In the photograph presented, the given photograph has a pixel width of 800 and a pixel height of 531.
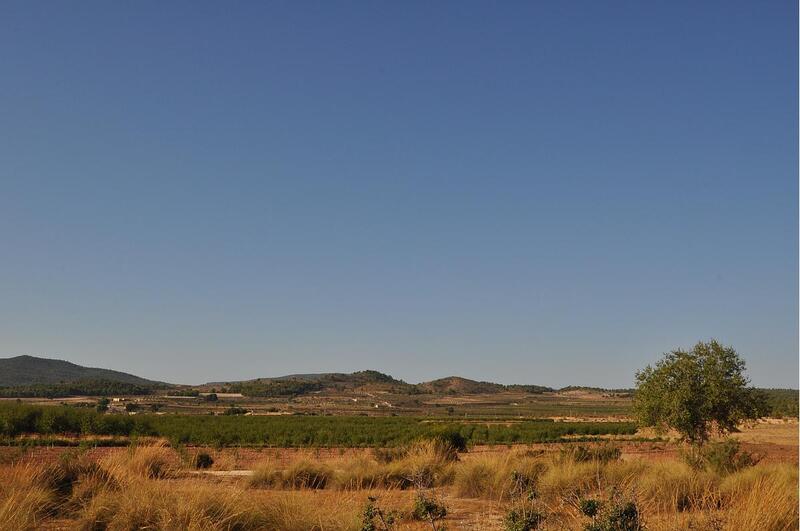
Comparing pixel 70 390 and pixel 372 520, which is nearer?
pixel 372 520

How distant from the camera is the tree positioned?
30406 millimetres

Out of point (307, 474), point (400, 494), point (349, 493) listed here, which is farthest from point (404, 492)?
point (307, 474)

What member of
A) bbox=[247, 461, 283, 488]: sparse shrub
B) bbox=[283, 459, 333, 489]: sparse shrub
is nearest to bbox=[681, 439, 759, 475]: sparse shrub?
bbox=[283, 459, 333, 489]: sparse shrub

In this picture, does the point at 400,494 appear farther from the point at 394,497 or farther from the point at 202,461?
the point at 202,461

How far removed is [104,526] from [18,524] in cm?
143

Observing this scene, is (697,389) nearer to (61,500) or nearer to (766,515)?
(766,515)

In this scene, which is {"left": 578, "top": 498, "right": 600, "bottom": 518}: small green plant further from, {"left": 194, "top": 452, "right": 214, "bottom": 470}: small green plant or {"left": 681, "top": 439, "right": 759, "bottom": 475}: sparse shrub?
{"left": 194, "top": 452, "right": 214, "bottom": 470}: small green plant

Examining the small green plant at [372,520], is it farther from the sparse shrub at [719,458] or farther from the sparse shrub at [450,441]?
the sparse shrub at [450,441]

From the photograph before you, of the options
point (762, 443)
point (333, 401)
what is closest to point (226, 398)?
point (333, 401)

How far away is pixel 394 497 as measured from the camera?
594 inches

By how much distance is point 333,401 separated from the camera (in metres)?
182

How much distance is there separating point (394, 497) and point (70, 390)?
619ft

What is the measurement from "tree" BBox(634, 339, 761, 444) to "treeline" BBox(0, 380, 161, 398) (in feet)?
547

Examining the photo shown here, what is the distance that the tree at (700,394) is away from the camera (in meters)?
30.4
